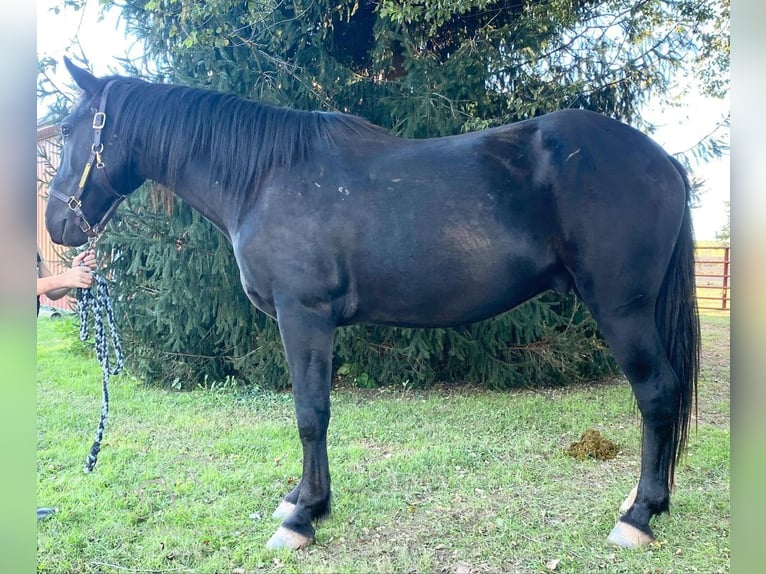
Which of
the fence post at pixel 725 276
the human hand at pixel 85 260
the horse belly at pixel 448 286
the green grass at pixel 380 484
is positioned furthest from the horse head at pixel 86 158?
the fence post at pixel 725 276

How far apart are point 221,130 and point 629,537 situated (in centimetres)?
275

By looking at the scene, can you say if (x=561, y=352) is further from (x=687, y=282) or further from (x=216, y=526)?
(x=216, y=526)

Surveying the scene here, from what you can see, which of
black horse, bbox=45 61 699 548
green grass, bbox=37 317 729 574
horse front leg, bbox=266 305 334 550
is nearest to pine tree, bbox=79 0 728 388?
green grass, bbox=37 317 729 574

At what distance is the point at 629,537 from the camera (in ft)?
7.64

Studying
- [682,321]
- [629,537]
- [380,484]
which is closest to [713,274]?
[682,321]

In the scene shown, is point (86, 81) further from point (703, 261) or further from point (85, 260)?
point (703, 261)

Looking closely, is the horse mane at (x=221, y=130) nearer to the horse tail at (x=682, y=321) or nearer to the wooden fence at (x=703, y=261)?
the wooden fence at (x=703, y=261)

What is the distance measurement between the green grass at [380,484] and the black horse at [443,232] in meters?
0.24

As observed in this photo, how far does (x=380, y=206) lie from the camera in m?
2.37

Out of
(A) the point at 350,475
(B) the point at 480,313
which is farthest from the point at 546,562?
(A) the point at 350,475

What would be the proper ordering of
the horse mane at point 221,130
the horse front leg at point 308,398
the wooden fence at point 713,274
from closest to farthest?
1. the horse front leg at point 308,398
2. the horse mane at point 221,130
3. the wooden fence at point 713,274

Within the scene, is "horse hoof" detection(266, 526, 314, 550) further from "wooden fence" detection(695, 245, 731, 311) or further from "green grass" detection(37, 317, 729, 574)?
"wooden fence" detection(695, 245, 731, 311)

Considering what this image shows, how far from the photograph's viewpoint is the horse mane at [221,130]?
2520 millimetres

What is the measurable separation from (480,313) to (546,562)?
1.11 metres
